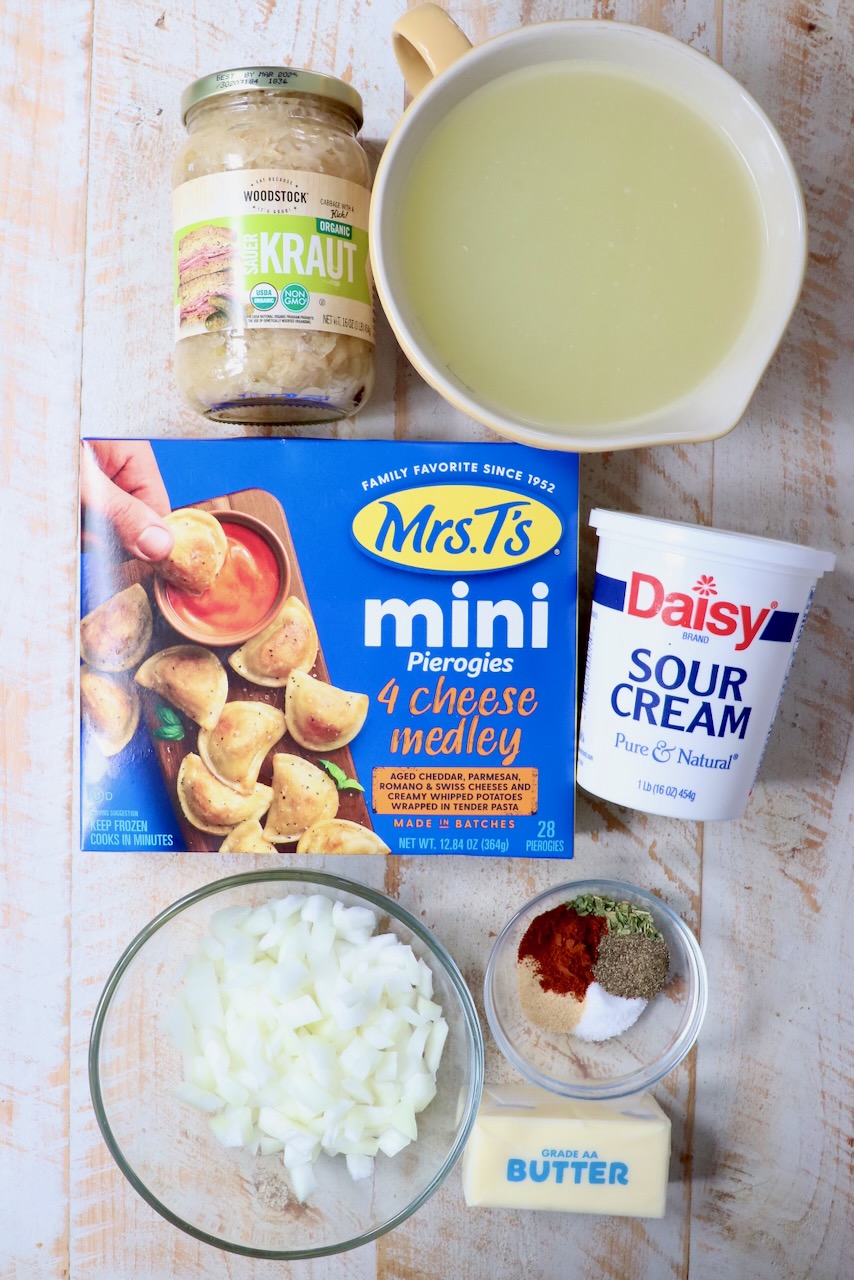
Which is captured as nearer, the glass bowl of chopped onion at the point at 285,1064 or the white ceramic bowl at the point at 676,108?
the white ceramic bowl at the point at 676,108

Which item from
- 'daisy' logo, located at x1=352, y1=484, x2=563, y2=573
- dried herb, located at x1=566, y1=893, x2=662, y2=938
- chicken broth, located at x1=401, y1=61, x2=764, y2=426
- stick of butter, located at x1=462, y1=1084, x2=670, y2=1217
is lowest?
stick of butter, located at x1=462, y1=1084, x2=670, y2=1217

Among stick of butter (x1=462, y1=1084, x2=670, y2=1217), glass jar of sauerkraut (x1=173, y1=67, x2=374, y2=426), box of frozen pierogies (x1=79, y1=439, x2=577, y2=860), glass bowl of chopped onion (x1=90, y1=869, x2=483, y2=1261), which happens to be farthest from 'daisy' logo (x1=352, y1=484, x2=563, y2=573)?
stick of butter (x1=462, y1=1084, x2=670, y2=1217)

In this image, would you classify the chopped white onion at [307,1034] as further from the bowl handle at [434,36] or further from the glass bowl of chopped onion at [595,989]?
the bowl handle at [434,36]

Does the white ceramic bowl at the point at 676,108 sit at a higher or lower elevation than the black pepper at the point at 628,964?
higher

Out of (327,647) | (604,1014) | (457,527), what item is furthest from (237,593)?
(604,1014)

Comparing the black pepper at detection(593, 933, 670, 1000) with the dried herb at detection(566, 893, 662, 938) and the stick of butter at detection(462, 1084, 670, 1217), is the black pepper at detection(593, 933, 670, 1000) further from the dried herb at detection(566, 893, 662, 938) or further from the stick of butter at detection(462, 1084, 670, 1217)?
the stick of butter at detection(462, 1084, 670, 1217)

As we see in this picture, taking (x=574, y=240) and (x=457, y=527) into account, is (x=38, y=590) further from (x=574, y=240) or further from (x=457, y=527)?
(x=574, y=240)

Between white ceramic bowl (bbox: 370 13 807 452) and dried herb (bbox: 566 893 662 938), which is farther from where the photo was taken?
dried herb (bbox: 566 893 662 938)

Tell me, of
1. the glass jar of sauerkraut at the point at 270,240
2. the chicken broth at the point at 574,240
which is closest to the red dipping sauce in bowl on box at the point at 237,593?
the glass jar of sauerkraut at the point at 270,240
